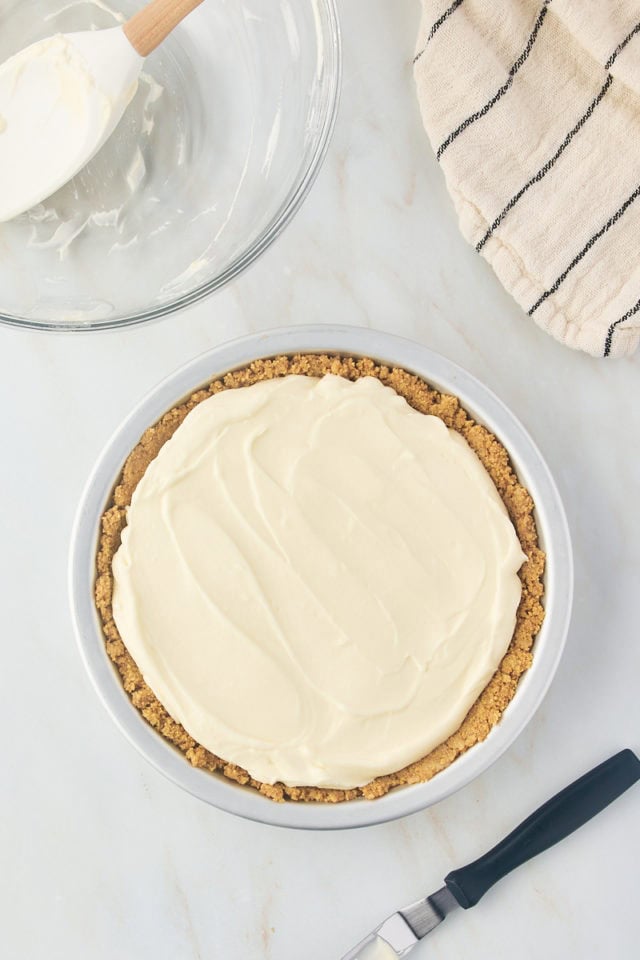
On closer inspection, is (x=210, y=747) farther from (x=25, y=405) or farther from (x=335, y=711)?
(x=25, y=405)

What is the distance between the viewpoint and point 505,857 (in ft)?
4.42

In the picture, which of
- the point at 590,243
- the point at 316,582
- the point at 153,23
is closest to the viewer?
the point at 153,23

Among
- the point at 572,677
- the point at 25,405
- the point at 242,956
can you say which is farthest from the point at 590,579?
the point at 25,405

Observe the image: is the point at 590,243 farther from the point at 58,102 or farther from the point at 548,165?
the point at 58,102

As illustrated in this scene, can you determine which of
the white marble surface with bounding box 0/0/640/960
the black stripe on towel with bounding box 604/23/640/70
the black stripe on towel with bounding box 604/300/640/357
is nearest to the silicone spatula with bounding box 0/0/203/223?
the white marble surface with bounding box 0/0/640/960

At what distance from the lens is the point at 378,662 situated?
1.22 metres

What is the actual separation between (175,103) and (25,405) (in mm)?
475

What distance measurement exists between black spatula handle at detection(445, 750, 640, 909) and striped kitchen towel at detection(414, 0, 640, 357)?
606 mm

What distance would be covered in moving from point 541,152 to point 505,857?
1.00 m

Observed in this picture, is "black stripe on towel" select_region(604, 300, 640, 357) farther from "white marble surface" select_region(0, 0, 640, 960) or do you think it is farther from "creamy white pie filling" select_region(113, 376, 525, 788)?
"creamy white pie filling" select_region(113, 376, 525, 788)

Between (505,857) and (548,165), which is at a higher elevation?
(548,165)

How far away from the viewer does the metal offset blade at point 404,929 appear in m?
1.35

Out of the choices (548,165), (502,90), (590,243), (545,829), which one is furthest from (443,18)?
(545,829)

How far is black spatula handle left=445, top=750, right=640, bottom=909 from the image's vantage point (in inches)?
53.0
